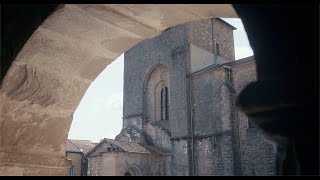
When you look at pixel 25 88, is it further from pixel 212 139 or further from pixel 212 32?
pixel 212 32

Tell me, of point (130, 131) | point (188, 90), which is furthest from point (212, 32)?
point (130, 131)

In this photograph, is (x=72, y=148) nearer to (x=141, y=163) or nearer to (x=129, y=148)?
(x=129, y=148)

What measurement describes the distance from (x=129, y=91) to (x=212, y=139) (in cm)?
902

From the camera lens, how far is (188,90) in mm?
20344

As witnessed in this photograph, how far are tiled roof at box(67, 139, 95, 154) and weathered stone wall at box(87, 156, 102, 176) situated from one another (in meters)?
5.42

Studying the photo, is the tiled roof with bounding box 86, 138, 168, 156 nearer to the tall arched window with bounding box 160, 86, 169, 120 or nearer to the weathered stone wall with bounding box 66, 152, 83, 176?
the tall arched window with bounding box 160, 86, 169, 120

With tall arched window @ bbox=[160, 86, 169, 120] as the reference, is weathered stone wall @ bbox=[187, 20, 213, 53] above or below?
above

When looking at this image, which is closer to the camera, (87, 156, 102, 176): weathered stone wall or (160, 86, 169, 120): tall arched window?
(87, 156, 102, 176): weathered stone wall

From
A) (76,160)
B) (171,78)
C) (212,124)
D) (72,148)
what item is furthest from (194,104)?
(72,148)

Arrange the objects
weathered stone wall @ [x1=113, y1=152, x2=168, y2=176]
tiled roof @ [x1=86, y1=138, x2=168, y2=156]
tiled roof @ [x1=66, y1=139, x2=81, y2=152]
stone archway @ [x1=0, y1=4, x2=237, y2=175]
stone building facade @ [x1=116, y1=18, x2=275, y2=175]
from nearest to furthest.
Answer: stone archway @ [x1=0, y1=4, x2=237, y2=175] → stone building facade @ [x1=116, y1=18, x2=275, y2=175] → weathered stone wall @ [x1=113, y1=152, x2=168, y2=176] → tiled roof @ [x1=86, y1=138, x2=168, y2=156] → tiled roof @ [x1=66, y1=139, x2=81, y2=152]

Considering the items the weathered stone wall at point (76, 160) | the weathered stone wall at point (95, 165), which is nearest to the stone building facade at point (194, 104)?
the weathered stone wall at point (95, 165)

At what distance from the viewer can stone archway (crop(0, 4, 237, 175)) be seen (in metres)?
1.81

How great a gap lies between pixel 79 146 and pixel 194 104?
1186cm

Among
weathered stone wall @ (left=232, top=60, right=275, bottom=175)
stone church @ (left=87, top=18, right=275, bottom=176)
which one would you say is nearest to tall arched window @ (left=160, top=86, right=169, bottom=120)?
stone church @ (left=87, top=18, right=275, bottom=176)
